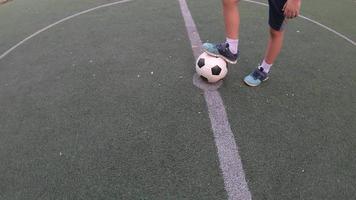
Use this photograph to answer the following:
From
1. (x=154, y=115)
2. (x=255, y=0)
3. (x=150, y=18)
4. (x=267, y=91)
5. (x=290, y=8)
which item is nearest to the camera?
(x=290, y=8)

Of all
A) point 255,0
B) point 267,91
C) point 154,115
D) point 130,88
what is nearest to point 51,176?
point 154,115

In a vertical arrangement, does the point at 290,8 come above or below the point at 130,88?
above

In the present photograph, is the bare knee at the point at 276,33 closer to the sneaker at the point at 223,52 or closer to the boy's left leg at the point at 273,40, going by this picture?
the boy's left leg at the point at 273,40

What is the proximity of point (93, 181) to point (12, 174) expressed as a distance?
2.21 feet

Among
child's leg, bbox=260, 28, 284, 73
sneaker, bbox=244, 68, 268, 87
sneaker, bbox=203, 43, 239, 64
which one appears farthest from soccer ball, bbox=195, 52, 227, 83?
child's leg, bbox=260, 28, 284, 73

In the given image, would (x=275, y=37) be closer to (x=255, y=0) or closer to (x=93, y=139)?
(x=93, y=139)

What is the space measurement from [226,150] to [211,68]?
936 millimetres

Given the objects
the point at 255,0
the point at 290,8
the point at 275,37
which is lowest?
the point at 255,0

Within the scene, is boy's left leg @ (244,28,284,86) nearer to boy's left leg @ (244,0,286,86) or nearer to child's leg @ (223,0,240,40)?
boy's left leg @ (244,0,286,86)

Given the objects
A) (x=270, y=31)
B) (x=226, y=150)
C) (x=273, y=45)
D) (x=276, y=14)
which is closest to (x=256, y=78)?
(x=273, y=45)

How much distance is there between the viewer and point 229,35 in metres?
3.19

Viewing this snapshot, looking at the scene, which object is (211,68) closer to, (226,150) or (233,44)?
(233,44)

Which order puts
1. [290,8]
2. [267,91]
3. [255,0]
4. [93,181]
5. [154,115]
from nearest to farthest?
[93,181] < [290,8] < [154,115] < [267,91] < [255,0]

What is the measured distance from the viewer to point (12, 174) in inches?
103
